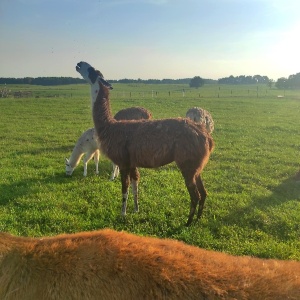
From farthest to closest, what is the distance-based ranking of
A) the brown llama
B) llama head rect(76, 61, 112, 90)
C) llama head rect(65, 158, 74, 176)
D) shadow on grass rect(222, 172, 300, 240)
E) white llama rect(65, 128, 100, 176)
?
white llama rect(65, 128, 100, 176) → llama head rect(65, 158, 74, 176) → llama head rect(76, 61, 112, 90) → the brown llama → shadow on grass rect(222, 172, 300, 240)

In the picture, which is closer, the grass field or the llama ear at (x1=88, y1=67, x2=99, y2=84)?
the grass field

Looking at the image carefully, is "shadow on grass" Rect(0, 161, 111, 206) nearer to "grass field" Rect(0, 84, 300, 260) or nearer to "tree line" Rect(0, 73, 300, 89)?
"grass field" Rect(0, 84, 300, 260)

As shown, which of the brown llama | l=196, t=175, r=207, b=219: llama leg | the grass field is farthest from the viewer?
l=196, t=175, r=207, b=219: llama leg

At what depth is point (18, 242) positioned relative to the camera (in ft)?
6.05

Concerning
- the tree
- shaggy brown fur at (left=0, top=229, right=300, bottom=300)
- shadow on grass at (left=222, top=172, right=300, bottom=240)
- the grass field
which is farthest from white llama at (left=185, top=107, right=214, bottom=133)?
the tree

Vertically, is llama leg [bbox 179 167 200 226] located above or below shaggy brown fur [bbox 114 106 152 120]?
below

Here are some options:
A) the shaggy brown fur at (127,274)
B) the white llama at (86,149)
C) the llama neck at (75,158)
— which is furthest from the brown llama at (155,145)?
the shaggy brown fur at (127,274)

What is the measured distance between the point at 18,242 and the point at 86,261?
1.38ft

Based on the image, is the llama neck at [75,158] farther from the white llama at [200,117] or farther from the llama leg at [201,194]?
the white llama at [200,117]

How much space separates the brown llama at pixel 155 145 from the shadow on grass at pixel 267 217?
31.6 inches

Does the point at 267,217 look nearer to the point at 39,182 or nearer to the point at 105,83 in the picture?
the point at 105,83

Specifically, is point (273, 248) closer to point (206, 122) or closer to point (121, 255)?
point (121, 255)

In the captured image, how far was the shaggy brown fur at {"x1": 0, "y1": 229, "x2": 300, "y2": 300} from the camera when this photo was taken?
1.59 metres

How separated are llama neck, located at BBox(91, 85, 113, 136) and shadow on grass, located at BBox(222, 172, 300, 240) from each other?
10.5ft
